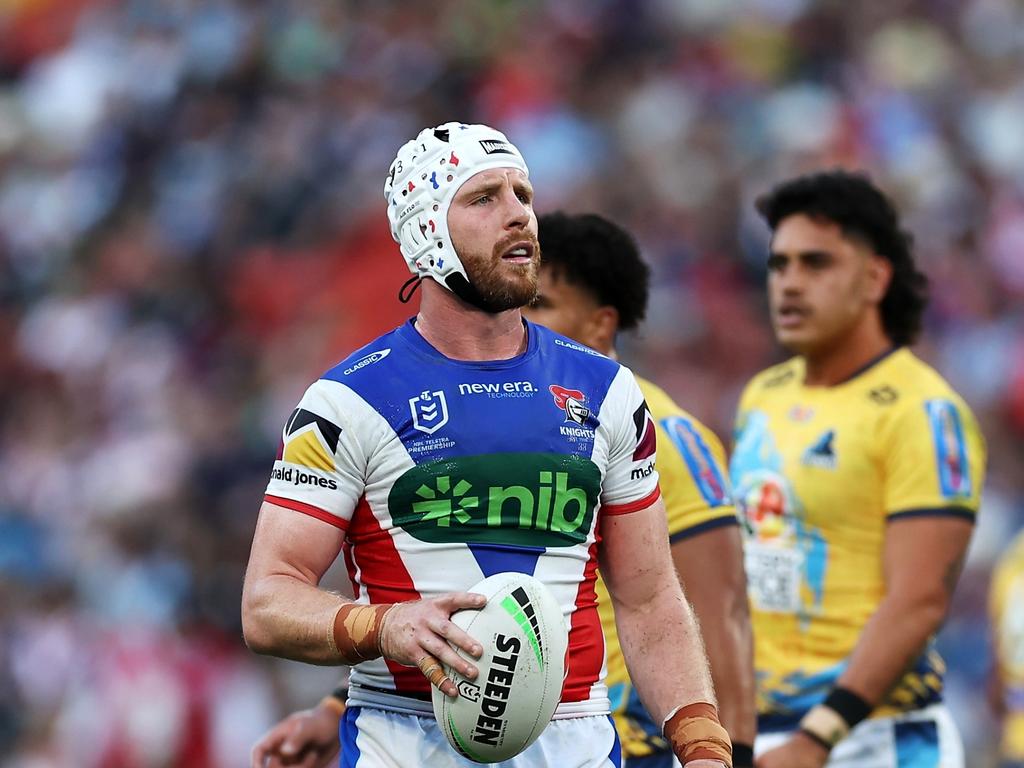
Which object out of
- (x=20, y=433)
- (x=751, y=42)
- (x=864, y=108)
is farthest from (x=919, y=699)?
(x=20, y=433)

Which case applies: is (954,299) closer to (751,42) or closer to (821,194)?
(751,42)

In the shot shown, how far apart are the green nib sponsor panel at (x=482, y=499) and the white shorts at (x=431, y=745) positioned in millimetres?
473

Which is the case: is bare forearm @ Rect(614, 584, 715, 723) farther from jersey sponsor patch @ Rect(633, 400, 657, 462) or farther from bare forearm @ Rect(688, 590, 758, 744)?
bare forearm @ Rect(688, 590, 758, 744)

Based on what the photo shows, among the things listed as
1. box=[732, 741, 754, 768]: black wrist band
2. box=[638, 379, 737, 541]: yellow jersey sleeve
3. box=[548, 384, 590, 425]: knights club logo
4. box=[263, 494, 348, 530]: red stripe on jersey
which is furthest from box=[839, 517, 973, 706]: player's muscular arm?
box=[263, 494, 348, 530]: red stripe on jersey

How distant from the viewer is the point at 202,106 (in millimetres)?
17219

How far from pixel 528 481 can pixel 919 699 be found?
2.97 metres

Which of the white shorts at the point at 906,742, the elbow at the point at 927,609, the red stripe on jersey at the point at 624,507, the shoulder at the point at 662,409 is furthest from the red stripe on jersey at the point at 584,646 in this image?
the white shorts at the point at 906,742

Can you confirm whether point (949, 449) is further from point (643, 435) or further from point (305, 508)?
point (305, 508)

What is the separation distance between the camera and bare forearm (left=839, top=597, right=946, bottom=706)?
657cm

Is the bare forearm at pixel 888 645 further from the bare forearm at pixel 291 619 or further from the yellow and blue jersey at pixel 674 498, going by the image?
the bare forearm at pixel 291 619

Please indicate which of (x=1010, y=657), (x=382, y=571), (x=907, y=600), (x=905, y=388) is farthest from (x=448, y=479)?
(x=1010, y=657)

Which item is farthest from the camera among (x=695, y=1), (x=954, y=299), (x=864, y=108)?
(x=695, y=1)

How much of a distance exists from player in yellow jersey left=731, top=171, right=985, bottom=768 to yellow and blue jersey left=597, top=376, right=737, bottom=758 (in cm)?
57

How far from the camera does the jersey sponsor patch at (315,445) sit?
451 cm
